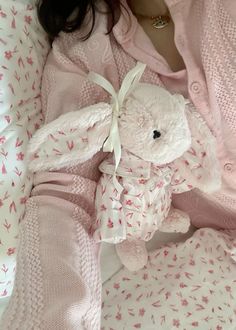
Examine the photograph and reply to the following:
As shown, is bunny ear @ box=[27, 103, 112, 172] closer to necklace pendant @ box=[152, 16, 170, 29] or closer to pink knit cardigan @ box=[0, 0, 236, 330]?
pink knit cardigan @ box=[0, 0, 236, 330]

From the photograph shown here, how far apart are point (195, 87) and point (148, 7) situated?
0.19 metres

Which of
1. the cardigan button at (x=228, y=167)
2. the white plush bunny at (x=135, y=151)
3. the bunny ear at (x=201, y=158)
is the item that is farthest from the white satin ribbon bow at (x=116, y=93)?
the cardigan button at (x=228, y=167)

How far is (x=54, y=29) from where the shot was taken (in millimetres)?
939

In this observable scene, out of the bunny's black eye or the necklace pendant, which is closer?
the bunny's black eye

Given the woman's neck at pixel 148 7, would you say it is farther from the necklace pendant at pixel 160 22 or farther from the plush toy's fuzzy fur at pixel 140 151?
the plush toy's fuzzy fur at pixel 140 151

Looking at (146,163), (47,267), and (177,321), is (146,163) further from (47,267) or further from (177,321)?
(177,321)

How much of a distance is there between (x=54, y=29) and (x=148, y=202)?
356 mm

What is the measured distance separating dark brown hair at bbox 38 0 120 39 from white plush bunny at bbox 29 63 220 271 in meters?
0.18

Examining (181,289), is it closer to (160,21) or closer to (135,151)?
(135,151)

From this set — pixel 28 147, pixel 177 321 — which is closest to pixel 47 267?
pixel 28 147

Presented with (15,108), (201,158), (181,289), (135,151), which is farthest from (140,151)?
(181,289)

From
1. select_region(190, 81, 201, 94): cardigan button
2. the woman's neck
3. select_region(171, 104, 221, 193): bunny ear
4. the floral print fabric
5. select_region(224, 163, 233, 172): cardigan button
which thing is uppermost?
the woman's neck

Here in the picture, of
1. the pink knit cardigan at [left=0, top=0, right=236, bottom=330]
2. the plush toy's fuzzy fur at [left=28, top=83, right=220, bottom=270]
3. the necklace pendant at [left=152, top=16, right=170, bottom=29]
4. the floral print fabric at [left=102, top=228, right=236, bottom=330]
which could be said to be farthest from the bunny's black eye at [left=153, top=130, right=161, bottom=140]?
the floral print fabric at [left=102, top=228, right=236, bottom=330]

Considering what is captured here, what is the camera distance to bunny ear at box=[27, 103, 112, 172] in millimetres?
804
